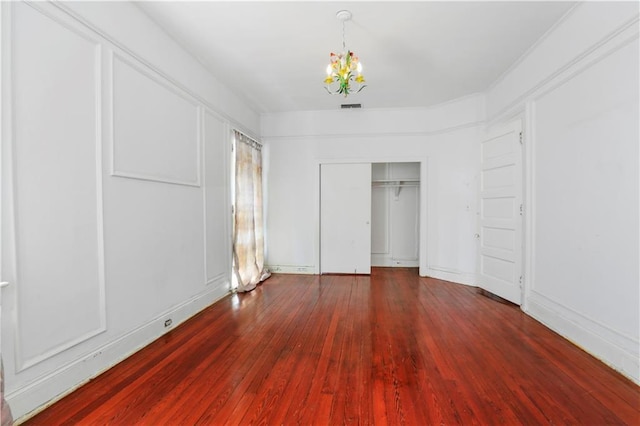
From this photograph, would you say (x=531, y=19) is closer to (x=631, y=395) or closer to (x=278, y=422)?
(x=631, y=395)

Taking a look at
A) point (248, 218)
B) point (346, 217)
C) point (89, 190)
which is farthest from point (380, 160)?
point (89, 190)

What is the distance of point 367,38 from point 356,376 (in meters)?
3.08

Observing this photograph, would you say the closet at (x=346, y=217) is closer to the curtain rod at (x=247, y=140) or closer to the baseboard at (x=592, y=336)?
the curtain rod at (x=247, y=140)

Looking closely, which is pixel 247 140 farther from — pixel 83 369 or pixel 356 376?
pixel 356 376

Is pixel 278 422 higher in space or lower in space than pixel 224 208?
lower

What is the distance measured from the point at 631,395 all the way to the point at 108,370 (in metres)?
3.63

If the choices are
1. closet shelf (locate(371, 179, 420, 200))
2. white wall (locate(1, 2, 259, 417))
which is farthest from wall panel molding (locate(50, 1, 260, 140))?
closet shelf (locate(371, 179, 420, 200))

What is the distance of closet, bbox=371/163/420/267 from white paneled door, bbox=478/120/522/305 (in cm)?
147

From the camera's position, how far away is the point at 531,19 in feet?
8.44

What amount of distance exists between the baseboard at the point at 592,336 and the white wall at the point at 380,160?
1.52 metres

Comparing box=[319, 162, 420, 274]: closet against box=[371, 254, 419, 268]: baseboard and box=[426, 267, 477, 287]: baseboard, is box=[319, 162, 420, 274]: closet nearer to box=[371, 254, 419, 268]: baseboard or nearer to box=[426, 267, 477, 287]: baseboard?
box=[371, 254, 419, 268]: baseboard

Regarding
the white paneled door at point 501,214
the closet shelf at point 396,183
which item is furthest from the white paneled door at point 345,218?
the white paneled door at point 501,214

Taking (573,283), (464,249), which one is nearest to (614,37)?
(573,283)

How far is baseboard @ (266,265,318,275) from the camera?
509 cm
